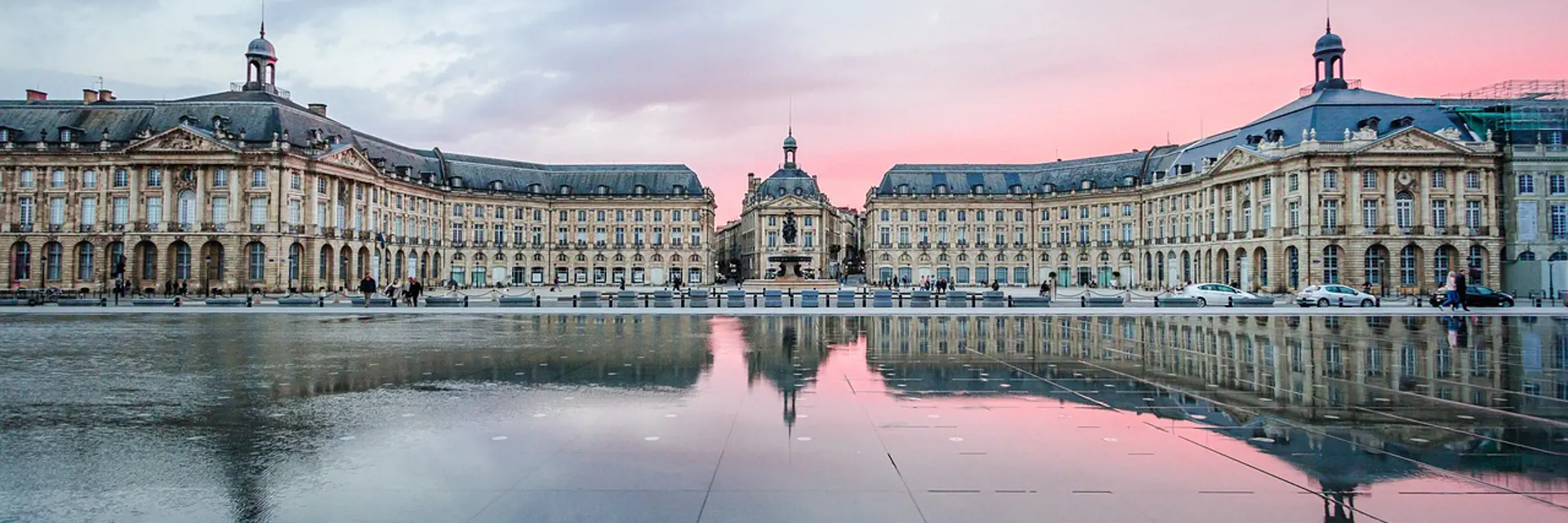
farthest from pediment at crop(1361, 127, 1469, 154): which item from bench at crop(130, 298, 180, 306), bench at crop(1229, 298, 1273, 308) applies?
bench at crop(130, 298, 180, 306)

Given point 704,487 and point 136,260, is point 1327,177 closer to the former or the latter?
point 704,487

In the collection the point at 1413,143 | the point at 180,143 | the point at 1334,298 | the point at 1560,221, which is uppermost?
the point at 180,143

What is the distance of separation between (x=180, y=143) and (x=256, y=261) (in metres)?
10.8

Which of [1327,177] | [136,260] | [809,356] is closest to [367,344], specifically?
[809,356]

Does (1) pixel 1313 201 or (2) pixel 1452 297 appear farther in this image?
(1) pixel 1313 201

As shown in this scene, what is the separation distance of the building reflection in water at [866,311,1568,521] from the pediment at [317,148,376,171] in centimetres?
6003

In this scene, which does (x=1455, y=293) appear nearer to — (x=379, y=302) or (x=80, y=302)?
(x=379, y=302)

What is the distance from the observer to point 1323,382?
13.4 metres

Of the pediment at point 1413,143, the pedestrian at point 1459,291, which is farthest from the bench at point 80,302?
the pediment at point 1413,143

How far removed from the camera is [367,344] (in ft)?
66.3

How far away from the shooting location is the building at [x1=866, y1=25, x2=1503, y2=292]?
61.1 m

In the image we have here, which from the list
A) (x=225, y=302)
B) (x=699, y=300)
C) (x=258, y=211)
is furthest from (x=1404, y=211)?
(x=258, y=211)

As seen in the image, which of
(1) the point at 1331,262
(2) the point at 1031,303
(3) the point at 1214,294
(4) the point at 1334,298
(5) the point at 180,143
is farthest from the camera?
(5) the point at 180,143

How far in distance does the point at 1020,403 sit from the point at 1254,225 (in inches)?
2620
